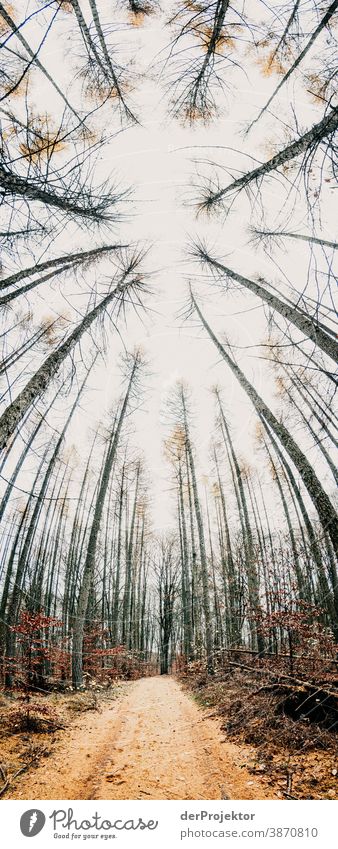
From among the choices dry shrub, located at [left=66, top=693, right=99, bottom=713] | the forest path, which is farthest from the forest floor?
dry shrub, located at [left=66, top=693, right=99, bottom=713]

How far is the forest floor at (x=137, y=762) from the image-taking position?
2479 mm

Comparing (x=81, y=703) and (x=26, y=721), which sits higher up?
(x=26, y=721)

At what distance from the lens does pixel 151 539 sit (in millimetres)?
22078

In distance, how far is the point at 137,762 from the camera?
3.17 metres

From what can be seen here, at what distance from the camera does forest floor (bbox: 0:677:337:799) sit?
8.13 ft

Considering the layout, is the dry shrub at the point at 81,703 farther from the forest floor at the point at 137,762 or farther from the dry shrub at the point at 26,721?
the dry shrub at the point at 26,721
